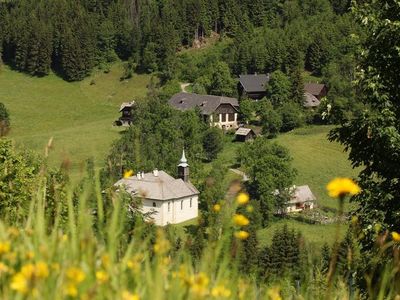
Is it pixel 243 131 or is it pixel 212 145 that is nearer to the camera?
pixel 212 145

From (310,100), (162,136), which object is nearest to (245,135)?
(162,136)

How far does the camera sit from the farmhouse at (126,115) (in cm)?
9828

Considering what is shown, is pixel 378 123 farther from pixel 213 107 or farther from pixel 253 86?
pixel 253 86

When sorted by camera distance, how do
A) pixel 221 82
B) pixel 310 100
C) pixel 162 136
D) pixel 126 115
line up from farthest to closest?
1. pixel 221 82
2. pixel 310 100
3. pixel 126 115
4. pixel 162 136

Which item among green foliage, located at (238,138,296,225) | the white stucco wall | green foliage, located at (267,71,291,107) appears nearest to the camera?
the white stucco wall

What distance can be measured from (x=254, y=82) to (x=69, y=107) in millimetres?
32280

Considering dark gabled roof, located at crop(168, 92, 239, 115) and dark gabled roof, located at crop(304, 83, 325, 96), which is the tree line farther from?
dark gabled roof, located at crop(168, 92, 239, 115)

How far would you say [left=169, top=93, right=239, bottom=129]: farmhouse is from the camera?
9725 centimetres

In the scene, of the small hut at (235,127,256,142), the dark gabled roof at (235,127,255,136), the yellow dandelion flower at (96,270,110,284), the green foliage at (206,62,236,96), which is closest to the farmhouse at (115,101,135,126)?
the dark gabled roof at (235,127,255,136)

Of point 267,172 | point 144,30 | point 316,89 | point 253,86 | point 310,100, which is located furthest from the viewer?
point 144,30

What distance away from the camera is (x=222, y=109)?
323ft

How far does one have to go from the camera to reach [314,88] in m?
112

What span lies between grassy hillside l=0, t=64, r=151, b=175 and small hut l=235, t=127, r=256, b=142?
17.1 metres

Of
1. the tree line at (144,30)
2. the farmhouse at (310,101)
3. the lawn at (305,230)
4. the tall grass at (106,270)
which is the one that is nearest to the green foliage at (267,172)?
the lawn at (305,230)
